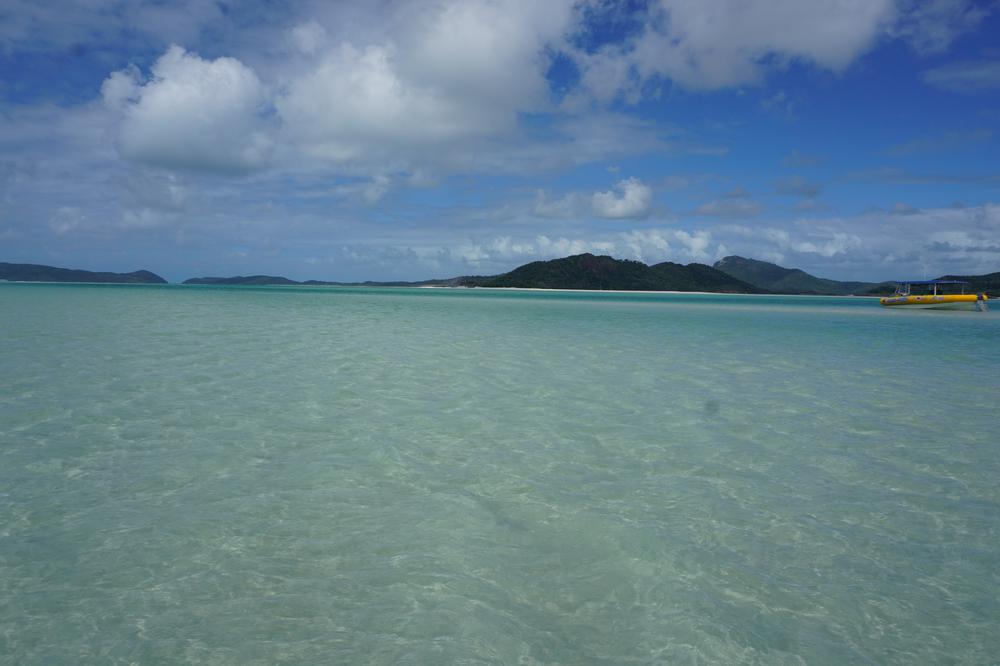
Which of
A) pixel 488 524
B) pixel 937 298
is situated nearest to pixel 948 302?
pixel 937 298

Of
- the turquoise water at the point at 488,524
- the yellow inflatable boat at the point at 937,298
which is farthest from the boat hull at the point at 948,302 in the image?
the turquoise water at the point at 488,524

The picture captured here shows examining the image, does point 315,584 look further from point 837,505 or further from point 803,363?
point 803,363

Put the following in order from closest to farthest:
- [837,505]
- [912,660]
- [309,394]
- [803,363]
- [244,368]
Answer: [912,660] → [837,505] → [309,394] → [244,368] → [803,363]

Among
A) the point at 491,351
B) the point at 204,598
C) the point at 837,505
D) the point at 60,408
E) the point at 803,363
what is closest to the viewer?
the point at 204,598

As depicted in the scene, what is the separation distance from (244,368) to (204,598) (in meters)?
12.7

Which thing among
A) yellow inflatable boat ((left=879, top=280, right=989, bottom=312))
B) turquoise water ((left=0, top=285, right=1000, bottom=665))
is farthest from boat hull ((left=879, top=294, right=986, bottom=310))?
turquoise water ((left=0, top=285, right=1000, bottom=665))

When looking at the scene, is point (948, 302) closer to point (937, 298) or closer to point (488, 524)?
point (937, 298)

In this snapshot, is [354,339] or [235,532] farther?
[354,339]

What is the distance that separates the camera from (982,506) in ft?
23.7

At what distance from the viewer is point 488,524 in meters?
6.50

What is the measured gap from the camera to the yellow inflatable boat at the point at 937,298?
70.1 metres

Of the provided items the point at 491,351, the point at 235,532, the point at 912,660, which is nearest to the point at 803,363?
the point at 491,351

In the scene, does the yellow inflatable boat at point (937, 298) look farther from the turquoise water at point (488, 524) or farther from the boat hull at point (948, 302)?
the turquoise water at point (488, 524)

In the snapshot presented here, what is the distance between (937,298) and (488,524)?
8451cm
